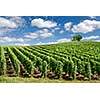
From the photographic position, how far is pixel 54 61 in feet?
16.0

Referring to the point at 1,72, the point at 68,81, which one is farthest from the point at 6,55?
the point at 68,81

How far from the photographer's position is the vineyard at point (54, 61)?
15.8 ft

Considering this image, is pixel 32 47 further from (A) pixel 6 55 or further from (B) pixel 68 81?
(B) pixel 68 81

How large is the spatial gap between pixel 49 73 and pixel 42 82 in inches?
6.3

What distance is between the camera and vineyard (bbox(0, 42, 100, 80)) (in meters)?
4.82
